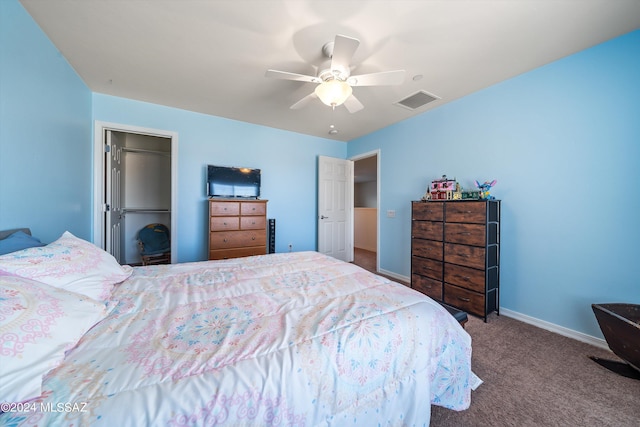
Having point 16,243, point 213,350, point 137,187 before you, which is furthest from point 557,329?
point 137,187

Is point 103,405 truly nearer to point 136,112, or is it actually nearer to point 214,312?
point 214,312

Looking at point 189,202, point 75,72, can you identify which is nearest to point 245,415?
point 189,202

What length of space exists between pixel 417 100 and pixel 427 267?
83.0 inches

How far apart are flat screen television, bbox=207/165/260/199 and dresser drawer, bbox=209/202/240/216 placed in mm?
328

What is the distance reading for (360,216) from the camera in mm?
6555

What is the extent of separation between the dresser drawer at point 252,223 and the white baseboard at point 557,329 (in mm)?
3152

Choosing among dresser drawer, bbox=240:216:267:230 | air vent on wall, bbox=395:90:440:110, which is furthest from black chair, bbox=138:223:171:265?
air vent on wall, bbox=395:90:440:110

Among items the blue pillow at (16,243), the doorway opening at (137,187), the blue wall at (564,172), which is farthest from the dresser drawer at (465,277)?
the doorway opening at (137,187)

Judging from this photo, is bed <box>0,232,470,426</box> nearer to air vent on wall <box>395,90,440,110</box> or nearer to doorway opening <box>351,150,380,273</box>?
→ air vent on wall <box>395,90,440,110</box>

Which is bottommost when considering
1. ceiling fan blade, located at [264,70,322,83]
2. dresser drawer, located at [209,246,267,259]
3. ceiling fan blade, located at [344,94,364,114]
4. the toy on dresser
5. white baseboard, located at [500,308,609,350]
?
white baseboard, located at [500,308,609,350]

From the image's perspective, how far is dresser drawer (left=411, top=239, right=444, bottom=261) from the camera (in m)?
2.62

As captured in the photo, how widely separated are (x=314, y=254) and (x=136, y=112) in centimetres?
305

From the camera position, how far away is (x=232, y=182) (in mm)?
3404

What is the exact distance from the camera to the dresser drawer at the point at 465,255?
2262 mm
